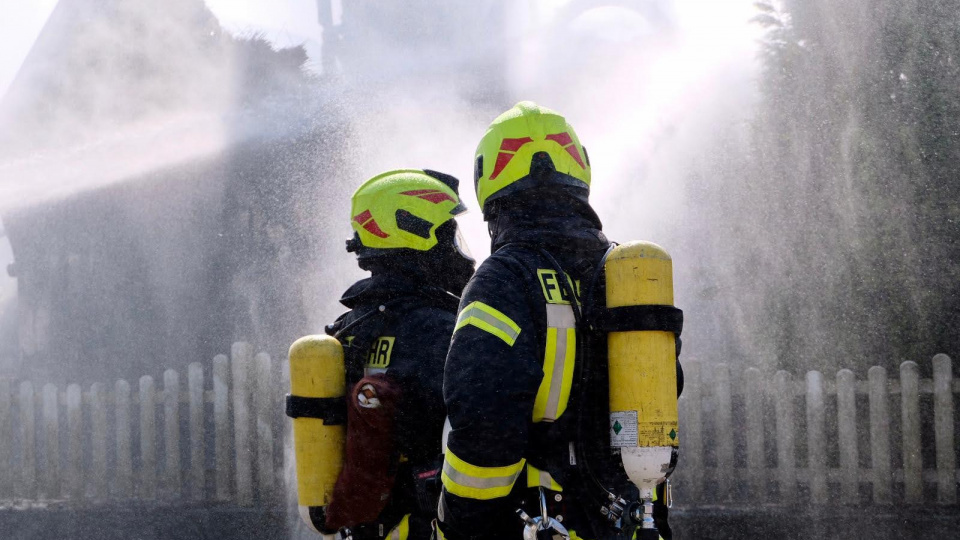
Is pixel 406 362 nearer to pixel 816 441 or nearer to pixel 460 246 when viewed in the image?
pixel 460 246

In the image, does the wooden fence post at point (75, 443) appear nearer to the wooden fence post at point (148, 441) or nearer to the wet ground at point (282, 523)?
the wet ground at point (282, 523)

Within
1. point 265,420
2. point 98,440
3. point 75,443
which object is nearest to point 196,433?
point 265,420

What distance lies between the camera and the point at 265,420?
8.47 m

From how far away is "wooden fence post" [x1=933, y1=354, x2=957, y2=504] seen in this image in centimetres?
723

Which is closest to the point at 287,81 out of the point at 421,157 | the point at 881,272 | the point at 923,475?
the point at 421,157

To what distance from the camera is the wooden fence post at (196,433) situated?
874 cm

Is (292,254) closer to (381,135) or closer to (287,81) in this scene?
(381,135)

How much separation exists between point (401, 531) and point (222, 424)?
18.0 ft

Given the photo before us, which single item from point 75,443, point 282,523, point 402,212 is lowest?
point 282,523

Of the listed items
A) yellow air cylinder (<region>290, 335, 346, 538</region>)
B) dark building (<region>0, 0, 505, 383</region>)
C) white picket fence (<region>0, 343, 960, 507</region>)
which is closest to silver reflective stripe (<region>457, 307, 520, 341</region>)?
yellow air cylinder (<region>290, 335, 346, 538</region>)

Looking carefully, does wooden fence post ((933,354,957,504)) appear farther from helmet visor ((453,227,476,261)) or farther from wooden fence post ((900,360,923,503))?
helmet visor ((453,227,476,261))

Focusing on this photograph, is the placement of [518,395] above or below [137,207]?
below

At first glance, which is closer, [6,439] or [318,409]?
[318,409]

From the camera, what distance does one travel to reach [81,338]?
13859mm
